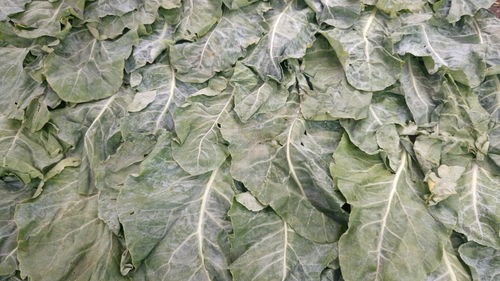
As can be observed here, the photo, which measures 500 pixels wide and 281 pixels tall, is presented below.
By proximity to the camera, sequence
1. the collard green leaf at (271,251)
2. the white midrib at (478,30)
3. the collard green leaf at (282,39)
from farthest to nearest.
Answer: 1. the white midrib at (478,30)
2. the collard green leaf at (282,39)
3. the collard green leaf at (271,251)

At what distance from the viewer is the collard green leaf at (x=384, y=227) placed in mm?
2053

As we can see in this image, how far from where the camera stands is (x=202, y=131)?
Answer: 241 cm

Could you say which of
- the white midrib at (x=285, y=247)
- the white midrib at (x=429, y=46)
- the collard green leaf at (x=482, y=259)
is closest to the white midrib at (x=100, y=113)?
the white midrib at (x=285, y=247)

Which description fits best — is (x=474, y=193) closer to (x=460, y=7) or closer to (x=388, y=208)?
(x=388, y=208)

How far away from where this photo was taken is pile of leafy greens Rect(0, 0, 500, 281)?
2.19 meters

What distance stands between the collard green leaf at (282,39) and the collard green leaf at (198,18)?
0.32 meters

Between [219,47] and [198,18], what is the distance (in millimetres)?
239

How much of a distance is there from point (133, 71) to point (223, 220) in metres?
1.06

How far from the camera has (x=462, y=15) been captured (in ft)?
8.44

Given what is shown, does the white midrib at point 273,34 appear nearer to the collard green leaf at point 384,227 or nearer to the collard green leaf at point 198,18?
the collard green leaf at point 198,18

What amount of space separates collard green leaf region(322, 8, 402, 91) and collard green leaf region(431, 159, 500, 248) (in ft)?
2.08

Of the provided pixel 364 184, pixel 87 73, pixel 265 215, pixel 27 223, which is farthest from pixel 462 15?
pixel 27 223

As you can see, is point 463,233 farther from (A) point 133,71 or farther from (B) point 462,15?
(A) point 133,71

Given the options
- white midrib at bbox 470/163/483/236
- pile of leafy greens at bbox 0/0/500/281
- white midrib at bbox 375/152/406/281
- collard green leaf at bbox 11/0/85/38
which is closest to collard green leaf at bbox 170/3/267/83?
pile of leafy greens at bbox 0/0/500/281
